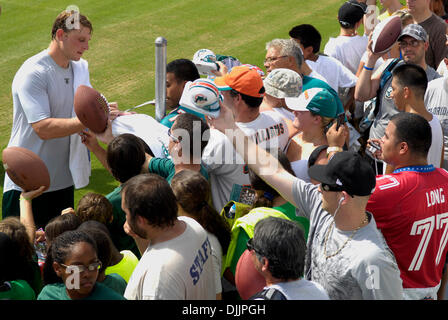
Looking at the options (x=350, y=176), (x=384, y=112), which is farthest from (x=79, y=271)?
(x=384, y=112)

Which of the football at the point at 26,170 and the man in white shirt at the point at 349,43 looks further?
the man in white shirt at the point at 349,43

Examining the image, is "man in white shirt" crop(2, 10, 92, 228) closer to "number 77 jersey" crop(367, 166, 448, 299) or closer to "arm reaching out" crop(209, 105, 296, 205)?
"arm reaching out" crop(209, 105, 296, 205)

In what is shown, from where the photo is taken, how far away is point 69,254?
3357mm

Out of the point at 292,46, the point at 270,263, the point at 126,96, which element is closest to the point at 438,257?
the point at 270,263

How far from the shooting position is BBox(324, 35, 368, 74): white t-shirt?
24.8ft

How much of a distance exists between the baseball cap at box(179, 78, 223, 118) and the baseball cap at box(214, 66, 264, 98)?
61 cm

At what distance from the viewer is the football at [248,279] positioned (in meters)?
3.44

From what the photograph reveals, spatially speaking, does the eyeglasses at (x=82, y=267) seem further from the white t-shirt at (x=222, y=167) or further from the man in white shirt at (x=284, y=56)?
the man in white shirt at (x=284, y=56)

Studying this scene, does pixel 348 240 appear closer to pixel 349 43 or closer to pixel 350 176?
pixel 350 176

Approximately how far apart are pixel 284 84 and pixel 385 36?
1.42 meters

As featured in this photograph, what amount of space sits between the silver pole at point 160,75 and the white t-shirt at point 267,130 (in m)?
1.15

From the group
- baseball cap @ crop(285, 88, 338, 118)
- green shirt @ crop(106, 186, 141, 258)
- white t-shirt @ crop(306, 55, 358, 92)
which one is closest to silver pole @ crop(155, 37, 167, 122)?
baseball cap @ crop(285, 88, 338, 118)

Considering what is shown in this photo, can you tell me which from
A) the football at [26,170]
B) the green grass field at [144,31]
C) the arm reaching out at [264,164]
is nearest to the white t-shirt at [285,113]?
the arm reaching out at [264,164]

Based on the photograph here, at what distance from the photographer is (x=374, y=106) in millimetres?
6219
